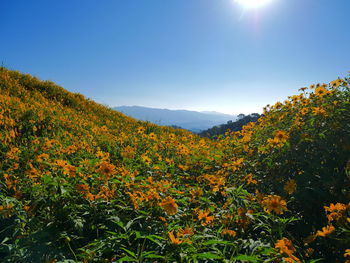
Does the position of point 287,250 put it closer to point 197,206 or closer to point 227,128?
point 197,206

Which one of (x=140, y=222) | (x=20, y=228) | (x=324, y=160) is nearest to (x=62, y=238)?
(x=20, y=228)

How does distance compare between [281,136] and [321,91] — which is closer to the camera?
[281,136]

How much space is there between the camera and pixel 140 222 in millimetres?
2121

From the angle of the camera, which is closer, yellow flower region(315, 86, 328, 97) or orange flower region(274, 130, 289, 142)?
orange flower region(274, 130, 289, 142)

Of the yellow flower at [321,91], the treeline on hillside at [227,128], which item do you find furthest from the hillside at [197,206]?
the treeline on hillside at [227,128]

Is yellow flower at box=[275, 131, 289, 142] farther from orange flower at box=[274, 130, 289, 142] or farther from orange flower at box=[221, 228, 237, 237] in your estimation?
orange flower at box=[221, 228, 237, 237]

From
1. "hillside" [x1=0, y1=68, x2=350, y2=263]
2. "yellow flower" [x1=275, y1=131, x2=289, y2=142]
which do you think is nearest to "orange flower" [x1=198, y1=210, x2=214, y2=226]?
"hillside" [x1=0, y1=68, x2=350, y2=263]

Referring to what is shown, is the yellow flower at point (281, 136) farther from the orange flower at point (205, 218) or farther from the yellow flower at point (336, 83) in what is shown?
the orange flower at point (205, 218)

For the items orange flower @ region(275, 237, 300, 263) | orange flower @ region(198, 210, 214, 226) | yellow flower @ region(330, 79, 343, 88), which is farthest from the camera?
yellow flower @ region(330, 79, 343, 88)

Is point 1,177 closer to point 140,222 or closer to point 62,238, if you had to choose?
point 62,238

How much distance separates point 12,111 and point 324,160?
6131 millimetres

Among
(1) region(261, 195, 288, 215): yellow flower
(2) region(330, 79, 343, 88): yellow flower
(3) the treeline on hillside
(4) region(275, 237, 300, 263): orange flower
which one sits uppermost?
(2) region(330, 79, 343, 88): yellow flower

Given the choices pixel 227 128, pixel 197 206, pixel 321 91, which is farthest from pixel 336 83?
pixel 227 128

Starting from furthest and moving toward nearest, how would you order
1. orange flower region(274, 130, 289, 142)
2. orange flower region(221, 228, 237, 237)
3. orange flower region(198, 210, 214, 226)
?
orange flower region(274, 130, 289, 142), orange flower region(198, 210, 214, 226), orange flower region(221, 228, 237, 237)
